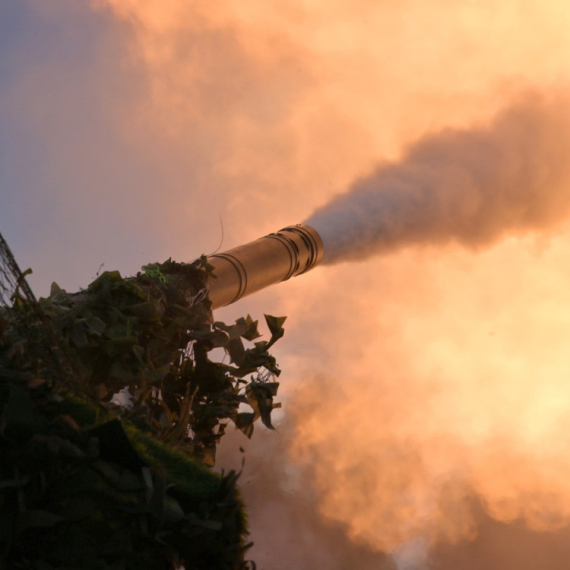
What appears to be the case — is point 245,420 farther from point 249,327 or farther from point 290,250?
point 290,250

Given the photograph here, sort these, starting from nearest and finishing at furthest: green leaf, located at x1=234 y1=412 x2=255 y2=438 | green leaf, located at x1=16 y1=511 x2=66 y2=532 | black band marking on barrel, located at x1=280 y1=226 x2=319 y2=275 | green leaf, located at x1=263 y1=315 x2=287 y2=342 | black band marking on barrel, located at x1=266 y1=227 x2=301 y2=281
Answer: green leaf, located at x1=16 y1=511 x2=66 y2=532, green leaf, located at x1=234 y1=412 x2=255 y2=438, green leaf, located at x1=263 y1=315 x2=287 y2=342, black band marking on barrel, located at x1=266 y1=227 x2=301 y2=281, black band marking on barrel, located at x1=280 y1=226 x2=319 y2=275

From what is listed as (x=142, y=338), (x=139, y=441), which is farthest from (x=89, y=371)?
(x=139, y=441)

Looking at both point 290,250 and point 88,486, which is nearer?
point 88,486

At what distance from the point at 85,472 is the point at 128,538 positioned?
0.17 m

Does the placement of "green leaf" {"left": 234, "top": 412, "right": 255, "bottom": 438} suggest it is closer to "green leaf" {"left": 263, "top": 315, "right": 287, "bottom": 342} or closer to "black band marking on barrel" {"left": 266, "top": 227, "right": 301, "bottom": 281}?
"green leaf" {"left": 263, "top": 315, "right": 287, "bottom": 342}

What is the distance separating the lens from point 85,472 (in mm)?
1755

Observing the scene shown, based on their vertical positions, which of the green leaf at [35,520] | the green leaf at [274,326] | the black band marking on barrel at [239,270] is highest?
the black band marking on barrel at [239,270]

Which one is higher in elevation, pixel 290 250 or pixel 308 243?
pixel 308 243

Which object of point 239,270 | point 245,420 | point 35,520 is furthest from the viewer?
point 239,270

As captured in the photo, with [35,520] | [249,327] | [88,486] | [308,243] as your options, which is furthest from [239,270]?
[35,520]


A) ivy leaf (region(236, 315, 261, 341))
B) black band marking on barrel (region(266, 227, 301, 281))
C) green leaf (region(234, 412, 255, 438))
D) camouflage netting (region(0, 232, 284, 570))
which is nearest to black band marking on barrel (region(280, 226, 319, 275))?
black band marking on barrel (region(266, 227, 301, 281))

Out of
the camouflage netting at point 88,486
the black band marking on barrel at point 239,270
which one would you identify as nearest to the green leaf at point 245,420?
the black band marking on barrel at point 239,270

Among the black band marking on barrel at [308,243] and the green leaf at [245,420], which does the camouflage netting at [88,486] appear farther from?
the black band marking on barrel at [308,243]

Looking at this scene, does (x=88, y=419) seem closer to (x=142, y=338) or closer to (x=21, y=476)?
(x=21, y=476)
